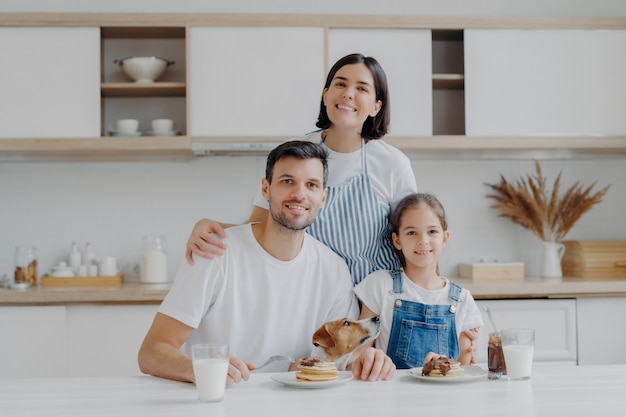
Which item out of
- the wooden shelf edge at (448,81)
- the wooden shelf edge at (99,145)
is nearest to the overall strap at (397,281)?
the wooden shelf edge at (99,145)

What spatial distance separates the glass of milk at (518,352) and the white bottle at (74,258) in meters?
2.58

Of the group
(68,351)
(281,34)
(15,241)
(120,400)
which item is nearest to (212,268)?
(120,400)

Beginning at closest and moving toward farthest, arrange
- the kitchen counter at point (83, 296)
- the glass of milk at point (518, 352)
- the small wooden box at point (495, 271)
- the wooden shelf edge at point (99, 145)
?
the glass of milk at point (518, 352)
the kitchen counter at point (83, 296)
the wooden shelf edge at point (99, 145)
the small wooden box at point (495, 271)

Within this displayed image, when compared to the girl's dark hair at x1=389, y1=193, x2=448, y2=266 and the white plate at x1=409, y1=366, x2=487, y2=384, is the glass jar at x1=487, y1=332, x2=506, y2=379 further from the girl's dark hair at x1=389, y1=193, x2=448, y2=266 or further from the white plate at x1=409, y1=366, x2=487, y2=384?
the girl's dark hair at x1=389, y1=193, x2=448, y2=266

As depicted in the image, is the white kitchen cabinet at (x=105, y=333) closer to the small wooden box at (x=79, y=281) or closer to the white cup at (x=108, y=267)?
the small wooden box at (x=79, y=281)

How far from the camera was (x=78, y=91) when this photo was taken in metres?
3.58

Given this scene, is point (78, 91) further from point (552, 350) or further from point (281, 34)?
point (552, 350)

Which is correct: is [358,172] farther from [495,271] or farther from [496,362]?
[495,271]

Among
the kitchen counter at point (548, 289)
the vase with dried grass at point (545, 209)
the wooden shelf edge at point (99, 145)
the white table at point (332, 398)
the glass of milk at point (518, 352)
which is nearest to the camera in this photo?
the white table at point (332, 398)

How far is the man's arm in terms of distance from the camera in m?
1.68

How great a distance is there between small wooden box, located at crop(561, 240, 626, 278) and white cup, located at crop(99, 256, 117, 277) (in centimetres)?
235

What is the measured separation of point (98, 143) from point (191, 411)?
7.86 feet

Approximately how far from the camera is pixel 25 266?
11.8 feet

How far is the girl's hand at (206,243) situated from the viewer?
6.60 ft
